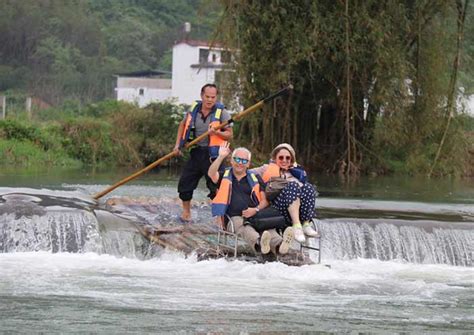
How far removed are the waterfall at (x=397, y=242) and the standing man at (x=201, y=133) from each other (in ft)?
5.67

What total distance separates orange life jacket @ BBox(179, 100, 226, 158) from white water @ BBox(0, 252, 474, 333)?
164 cm

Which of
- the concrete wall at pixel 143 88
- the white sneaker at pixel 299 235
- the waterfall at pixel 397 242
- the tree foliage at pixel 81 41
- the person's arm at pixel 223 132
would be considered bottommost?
the waterfall at pixel 397 242

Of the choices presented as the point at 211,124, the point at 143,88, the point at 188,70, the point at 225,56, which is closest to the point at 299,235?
the point at 211,124

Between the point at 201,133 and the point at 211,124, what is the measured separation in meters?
A: 0.33

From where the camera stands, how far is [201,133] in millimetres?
13969

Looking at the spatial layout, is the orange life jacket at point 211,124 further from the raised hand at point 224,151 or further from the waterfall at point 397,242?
the waterfall at point 397,242

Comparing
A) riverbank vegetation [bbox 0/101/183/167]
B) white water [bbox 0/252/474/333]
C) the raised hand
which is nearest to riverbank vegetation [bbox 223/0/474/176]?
riverbank vegetation [bbox 0/101/183/167]

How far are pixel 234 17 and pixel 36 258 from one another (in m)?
12.7

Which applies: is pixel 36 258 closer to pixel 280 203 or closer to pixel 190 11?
pixel 280 203

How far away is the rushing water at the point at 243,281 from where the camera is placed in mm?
9852

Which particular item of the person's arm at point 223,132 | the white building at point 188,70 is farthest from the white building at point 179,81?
the person's arm at point 223,132

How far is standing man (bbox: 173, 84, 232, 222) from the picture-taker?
13680mm

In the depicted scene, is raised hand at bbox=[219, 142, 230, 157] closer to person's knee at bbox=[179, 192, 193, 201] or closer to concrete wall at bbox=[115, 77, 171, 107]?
person's knee at bbox=[179, 192, 193, 201]

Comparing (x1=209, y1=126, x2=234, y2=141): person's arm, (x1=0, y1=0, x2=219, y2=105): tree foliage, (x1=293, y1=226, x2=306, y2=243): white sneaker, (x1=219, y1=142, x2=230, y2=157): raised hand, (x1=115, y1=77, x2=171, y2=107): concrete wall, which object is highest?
(x1=0, y1=0, x2=219, y2=105): tree foliage
